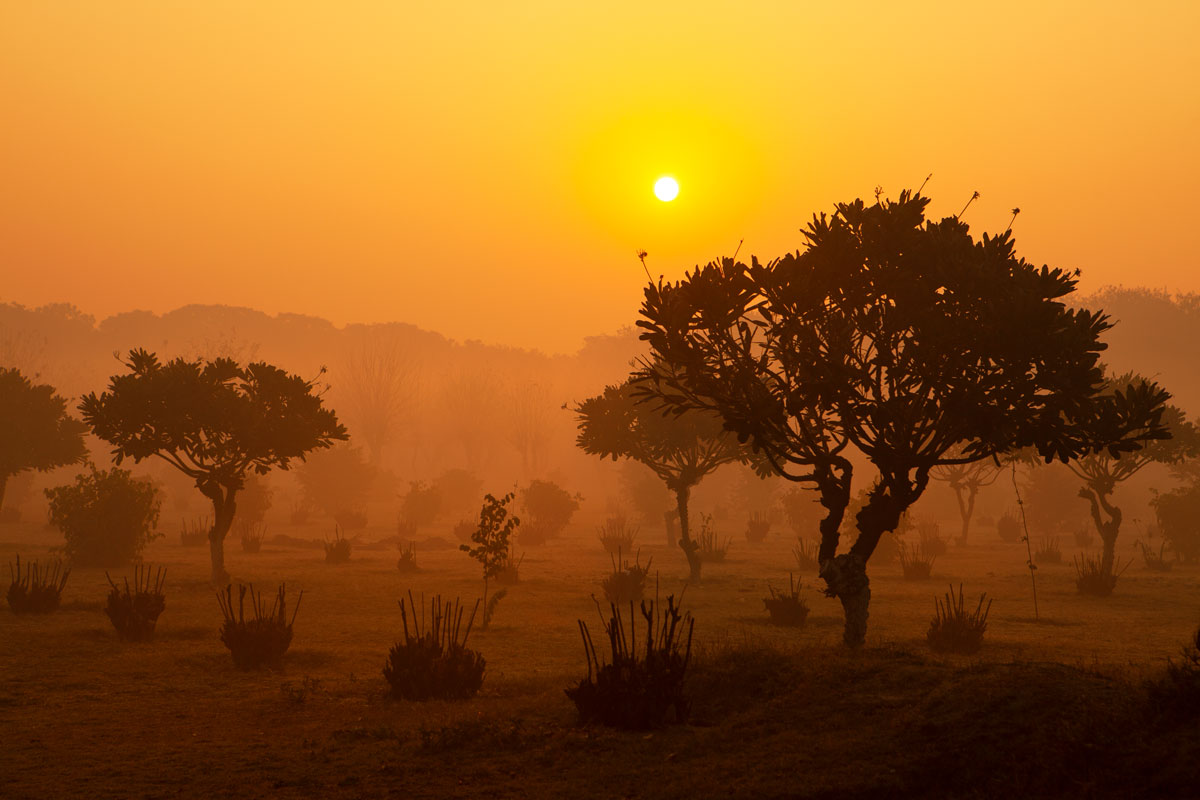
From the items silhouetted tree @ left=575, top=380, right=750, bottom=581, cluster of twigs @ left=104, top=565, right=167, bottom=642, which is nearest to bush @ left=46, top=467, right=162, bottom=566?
cluster of twigs @ left=104, top=565, right=167, bottom=642

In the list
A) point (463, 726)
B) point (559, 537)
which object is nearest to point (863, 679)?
point (463, 726)

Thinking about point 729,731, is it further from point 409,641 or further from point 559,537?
point 559,537

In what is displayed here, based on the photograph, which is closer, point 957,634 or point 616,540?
point 957,634

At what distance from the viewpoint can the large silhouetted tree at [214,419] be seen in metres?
28.7

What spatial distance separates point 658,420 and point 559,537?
20746 mm

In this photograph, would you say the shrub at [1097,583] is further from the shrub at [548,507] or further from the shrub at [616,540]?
Result: the shrub at [548,507]

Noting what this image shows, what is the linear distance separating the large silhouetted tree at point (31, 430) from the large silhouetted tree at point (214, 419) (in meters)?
19.2

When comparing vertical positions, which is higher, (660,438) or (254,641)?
(660,438)

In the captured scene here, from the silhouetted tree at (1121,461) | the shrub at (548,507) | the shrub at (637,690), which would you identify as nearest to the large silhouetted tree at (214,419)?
the shrub at (637,690)

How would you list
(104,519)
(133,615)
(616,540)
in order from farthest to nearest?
1. (616,540)
2. (104,519)
3. (133,615)

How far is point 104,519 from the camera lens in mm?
33375

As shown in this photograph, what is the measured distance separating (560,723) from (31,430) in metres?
42.8

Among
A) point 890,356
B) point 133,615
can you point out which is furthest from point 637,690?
point 133,615

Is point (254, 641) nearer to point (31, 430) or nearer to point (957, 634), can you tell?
point (957, 634)
